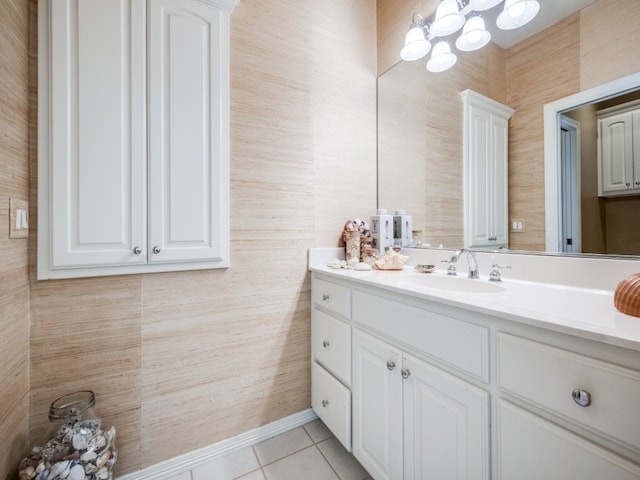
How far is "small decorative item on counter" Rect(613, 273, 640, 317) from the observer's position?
65 cm

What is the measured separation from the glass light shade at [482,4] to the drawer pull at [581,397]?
1521mm

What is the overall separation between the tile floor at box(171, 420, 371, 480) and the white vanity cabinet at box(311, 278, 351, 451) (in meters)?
0.12

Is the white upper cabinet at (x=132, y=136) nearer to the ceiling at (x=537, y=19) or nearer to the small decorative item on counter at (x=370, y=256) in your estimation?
the small decorative item on counter at (x=370, y=256)

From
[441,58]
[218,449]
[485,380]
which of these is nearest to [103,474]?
[218,449]

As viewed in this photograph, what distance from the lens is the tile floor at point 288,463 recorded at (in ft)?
4.11

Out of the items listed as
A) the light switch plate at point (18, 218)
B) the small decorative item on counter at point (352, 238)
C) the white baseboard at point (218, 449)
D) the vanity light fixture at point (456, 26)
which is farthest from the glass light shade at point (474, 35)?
the white baseboard at point (218, 449)

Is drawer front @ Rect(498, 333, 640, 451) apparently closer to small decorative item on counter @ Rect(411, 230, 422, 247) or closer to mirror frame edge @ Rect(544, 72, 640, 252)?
mirror frame edge @ Rect(544, 72, 640, 252)

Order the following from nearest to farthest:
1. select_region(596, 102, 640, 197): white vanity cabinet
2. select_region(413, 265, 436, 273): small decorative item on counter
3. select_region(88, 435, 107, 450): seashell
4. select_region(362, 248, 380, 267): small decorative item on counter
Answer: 1. select_region(596, 102, 640, 197): white vanity cabinet
2. select_region(88, 435, 107, 450): seashell
3. select_region(413, 265, 436, 273): small decorative item on counter
4. select_region(362, 248, 380, 267): small decorative item on counter

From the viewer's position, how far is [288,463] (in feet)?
4.33

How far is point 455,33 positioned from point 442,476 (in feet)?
6.34

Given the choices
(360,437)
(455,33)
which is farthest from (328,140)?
(360,437)

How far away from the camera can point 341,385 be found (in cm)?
132

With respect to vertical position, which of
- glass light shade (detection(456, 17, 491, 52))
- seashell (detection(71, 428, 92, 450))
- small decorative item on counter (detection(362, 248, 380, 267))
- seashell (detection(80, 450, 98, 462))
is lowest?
seashell (detection(80, 450, 98, 462))

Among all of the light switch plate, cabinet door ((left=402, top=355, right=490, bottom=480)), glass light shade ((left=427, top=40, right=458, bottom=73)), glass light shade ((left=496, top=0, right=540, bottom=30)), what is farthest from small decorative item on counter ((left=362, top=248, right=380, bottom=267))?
the light switch plate
